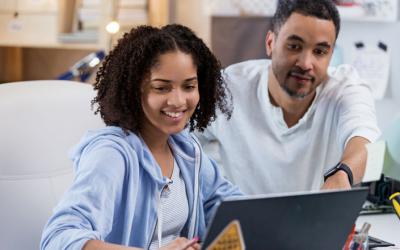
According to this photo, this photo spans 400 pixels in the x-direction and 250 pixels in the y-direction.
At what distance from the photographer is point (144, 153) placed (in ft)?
4.16

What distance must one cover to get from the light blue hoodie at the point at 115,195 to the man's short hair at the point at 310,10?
524 millimetres

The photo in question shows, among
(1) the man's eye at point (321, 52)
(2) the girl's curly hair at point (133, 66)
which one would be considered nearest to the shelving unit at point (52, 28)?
(1) the man's eye at point (321, 52)

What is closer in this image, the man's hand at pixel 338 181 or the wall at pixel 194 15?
the man's hand at pixel 338 181

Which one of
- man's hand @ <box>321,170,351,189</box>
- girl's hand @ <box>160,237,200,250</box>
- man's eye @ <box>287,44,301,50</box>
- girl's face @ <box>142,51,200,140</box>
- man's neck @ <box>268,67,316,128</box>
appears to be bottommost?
girl's hand @ <box>160,237,200,250</box>

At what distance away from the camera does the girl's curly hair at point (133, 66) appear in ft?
4.17

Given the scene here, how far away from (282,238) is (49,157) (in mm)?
602

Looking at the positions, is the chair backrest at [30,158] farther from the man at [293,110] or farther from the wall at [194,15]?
Result: the wall at [194,15]

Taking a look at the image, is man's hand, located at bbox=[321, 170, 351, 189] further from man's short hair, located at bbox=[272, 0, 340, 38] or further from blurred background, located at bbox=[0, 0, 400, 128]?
blurred background, located at bbox=[0, 0, 400, 128]

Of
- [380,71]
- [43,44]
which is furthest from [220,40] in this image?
[43,44]

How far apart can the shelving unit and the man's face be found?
3.01ft

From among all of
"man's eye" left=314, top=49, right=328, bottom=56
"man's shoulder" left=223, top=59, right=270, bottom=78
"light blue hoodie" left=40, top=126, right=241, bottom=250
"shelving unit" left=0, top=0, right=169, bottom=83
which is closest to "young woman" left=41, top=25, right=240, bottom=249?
"light blue hoodie" left=40, top=126, right=241, bottom=250

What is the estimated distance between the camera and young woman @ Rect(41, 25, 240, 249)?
3.75 feet

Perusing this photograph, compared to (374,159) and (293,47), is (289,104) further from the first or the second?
(374,159)

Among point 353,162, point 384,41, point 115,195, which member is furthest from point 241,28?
point 115,195
